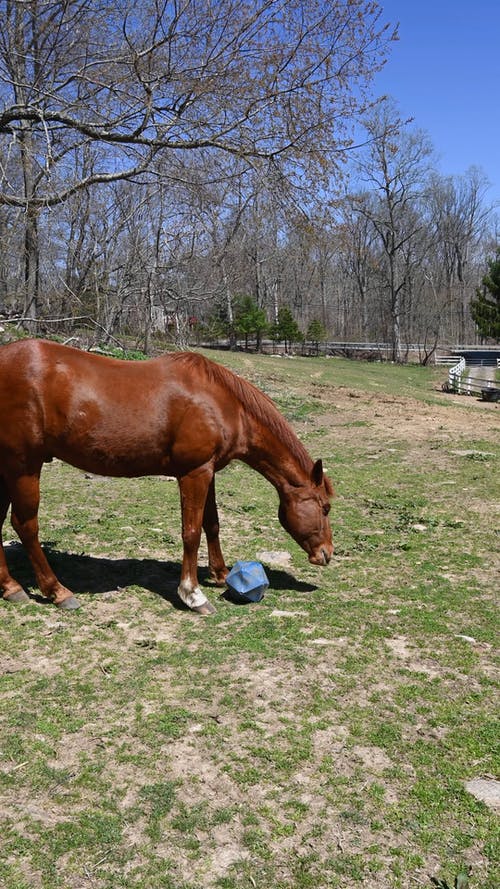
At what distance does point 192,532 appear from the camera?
178 inches

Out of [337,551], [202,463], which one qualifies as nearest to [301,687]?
[202,463]

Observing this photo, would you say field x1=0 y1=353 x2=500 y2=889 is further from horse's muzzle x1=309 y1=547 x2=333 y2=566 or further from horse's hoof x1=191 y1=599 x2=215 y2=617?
horse's muzzle x1=309 y1=547 x2=333 y2=566

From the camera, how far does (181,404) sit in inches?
Result: 175

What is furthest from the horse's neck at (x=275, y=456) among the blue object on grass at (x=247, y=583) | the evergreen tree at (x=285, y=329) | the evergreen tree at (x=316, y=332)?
the evergreen tree at (x=316, y=332)

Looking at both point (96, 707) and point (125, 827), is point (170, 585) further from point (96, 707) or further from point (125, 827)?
point (125, 827)

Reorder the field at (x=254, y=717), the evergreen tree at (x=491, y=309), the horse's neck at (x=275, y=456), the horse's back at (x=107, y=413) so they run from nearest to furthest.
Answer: the field at (x=254, y=717), the horse's back at (x=107, y=413), the horse's neck at (x=275, y=456), the evergreen tree at (x=491, y=309)

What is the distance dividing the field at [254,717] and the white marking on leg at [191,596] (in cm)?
10

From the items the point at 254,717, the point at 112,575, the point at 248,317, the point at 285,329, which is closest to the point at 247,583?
the point at 112,575

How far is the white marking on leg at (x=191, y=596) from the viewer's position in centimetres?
446

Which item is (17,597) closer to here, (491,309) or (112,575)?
(112,575)

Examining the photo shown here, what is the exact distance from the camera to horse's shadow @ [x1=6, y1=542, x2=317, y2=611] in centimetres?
482

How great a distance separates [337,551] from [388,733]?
2803 mm

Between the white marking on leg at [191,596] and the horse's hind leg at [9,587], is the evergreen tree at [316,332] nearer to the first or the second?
the white marking on leg at [191,596]

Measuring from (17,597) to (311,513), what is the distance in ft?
7.01
